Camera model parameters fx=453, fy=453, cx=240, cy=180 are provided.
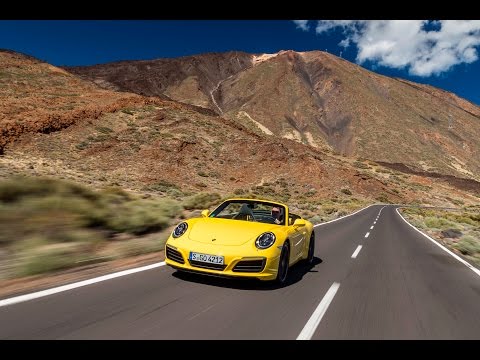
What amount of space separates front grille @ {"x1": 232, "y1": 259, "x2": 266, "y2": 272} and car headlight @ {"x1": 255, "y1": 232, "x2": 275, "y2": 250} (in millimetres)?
219

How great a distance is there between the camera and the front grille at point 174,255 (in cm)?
639

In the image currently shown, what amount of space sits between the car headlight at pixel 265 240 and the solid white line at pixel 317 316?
1.08 m

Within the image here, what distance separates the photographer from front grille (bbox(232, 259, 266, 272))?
6191 mm

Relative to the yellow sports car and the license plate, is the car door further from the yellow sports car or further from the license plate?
the license plate

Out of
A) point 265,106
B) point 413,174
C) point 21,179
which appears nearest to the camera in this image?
point 21,179

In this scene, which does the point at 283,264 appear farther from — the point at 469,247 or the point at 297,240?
the point at 469,247

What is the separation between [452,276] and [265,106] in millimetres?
103385

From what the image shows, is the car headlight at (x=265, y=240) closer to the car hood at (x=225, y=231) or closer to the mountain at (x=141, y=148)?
the car hood at (x=225, y=231)

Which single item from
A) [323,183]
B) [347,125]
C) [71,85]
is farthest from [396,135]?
[71,85]

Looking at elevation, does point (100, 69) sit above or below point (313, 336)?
above

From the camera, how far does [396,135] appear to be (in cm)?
11506

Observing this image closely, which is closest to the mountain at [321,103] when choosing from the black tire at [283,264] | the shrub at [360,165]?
the shrub at [360,165]

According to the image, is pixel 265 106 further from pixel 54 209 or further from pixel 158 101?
pixel 54 209

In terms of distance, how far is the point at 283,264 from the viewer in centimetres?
695
